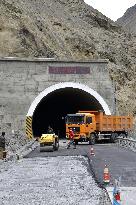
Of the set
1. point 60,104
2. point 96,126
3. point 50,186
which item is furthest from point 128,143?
point 60,104

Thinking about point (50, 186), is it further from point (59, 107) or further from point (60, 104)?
point (59, 107)

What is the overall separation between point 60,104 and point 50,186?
1611 inches

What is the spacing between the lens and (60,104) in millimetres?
54906

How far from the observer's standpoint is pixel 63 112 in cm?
5716

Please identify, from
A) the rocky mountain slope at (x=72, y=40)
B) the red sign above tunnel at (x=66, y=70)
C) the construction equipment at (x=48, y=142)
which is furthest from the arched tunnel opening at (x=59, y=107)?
the construction equipment at (x=48, y=142)

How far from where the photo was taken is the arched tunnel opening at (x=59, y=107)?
46.0 meters

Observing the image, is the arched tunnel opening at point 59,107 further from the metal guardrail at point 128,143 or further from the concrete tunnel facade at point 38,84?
the metal guardrail at point 128,143

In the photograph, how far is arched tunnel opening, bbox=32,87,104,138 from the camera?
46031 mm

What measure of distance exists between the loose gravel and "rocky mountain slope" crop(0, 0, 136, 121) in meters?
34.3

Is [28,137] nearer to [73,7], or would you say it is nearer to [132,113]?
[132,113]

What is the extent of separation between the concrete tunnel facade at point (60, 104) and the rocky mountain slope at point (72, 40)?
238 inches

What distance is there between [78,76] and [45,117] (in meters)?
17.4

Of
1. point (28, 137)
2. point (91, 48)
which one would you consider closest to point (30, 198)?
point (28, 137)

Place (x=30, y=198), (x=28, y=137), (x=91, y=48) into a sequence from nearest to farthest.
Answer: (x=30, y=198)
(x=28, y=137)
(x=91, y=48)
